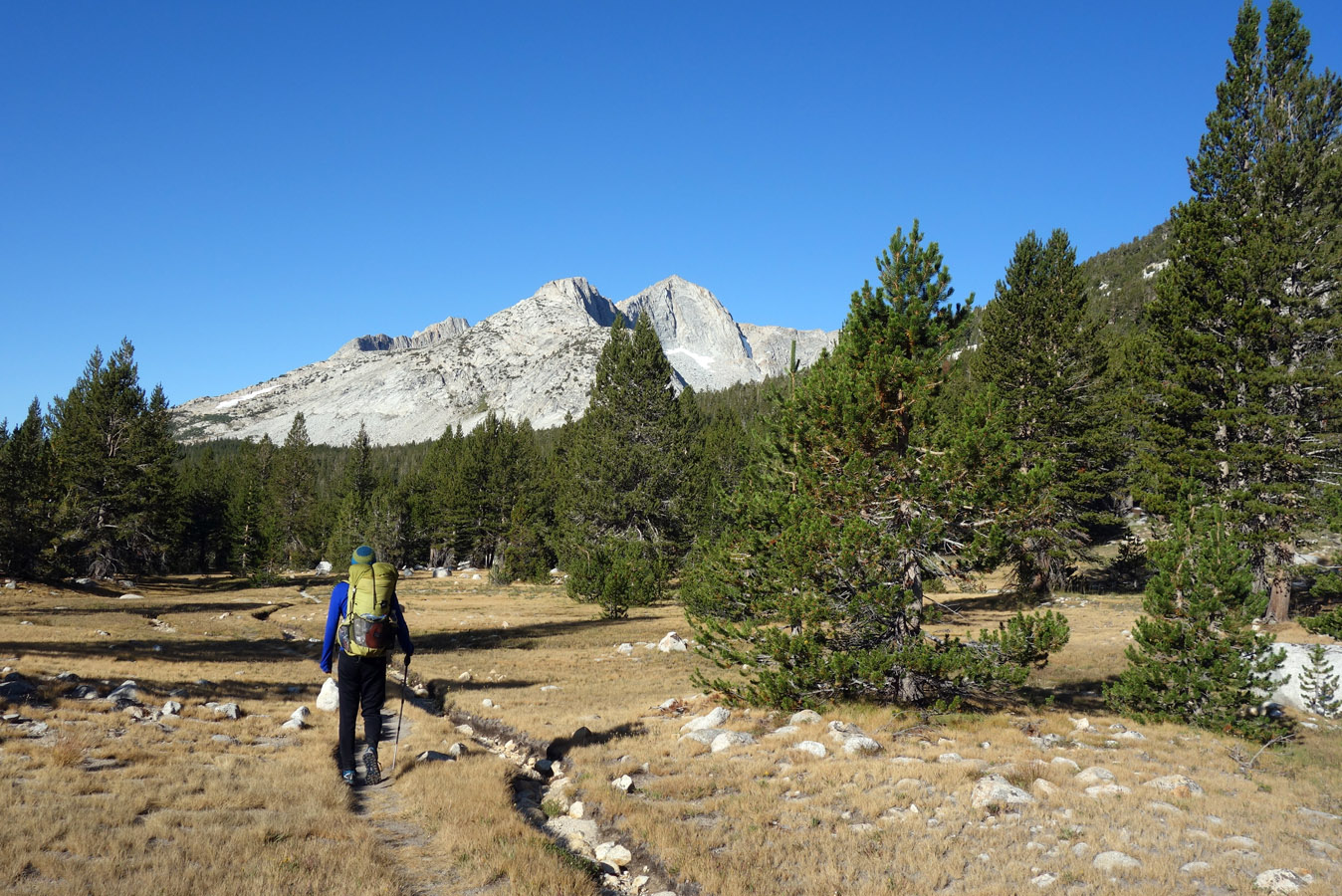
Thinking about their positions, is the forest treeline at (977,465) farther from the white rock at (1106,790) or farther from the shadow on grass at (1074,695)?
the white rock at (1106,790)

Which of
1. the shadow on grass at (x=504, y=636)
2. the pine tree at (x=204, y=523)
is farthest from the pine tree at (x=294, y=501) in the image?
the shadow on grass at (x=504, y=636)

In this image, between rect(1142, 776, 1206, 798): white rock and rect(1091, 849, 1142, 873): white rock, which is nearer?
rect(1091, 849, 1142, 873): white rock

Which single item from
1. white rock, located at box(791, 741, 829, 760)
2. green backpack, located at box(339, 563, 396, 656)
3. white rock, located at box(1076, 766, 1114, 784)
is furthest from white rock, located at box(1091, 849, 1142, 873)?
green backpack, located at box(339, 563, 396, 656)

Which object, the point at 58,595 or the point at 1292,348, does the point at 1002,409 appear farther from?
the point at 58,595

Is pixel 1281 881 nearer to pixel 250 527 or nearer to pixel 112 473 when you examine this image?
pixel 112 473

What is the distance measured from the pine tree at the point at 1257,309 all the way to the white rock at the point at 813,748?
18.9 meters

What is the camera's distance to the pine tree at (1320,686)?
1260cm

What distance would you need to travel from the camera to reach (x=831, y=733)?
36.7ft

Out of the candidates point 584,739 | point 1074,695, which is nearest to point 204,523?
point 584,739

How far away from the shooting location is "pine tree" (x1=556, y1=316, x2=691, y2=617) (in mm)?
38312

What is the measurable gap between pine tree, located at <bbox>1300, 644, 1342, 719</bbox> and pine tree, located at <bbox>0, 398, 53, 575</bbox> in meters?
60.4

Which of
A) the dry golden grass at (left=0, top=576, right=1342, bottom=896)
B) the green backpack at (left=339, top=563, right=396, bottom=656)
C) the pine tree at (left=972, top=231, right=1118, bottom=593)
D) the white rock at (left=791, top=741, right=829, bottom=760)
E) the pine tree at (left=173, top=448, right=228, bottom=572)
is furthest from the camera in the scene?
the pine tree at (left=173, top=448, right=228, bottom=572)

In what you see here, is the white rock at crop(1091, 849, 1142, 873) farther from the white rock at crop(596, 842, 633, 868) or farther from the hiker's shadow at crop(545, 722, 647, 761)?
the hiker's shadow at crop(545, 722, 647, 761)

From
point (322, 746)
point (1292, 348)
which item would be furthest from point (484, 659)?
point (1292, 348)
